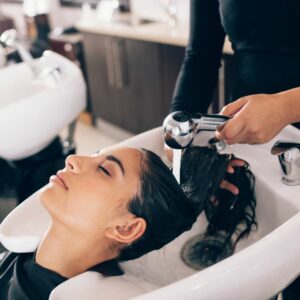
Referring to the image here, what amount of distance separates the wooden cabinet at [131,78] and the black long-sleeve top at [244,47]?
1168 millimetres

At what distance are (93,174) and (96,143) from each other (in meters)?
2.54

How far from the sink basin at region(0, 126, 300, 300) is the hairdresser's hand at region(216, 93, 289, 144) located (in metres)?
0.16

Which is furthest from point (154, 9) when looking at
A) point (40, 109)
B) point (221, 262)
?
point (221, 262)

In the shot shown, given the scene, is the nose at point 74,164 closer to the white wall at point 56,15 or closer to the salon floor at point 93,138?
the salon floor at point 93,138

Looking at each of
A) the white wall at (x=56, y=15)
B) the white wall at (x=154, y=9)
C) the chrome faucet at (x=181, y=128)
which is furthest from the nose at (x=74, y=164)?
the white wall at (x=56, y=15)

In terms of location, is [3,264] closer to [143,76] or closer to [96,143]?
[143,76]

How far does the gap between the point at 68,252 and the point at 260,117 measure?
19.0 inches

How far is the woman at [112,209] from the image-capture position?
87 cm

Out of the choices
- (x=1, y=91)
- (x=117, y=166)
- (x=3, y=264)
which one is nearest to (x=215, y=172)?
(x=117, y=166)

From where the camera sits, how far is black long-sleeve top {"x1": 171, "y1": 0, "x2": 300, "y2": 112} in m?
1.03

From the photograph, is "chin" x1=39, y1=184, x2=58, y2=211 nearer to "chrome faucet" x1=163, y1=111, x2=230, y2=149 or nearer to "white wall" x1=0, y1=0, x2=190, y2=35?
"chrome faucet" x1=163, y1=111, x2=230, y2=149

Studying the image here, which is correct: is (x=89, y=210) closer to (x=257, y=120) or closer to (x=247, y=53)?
(x=257, y=120)

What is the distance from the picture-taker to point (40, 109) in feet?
4.80

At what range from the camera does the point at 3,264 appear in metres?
1.05
